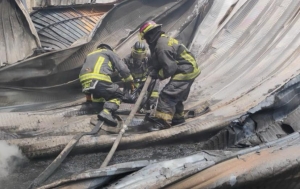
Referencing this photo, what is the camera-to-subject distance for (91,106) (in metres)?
5.50

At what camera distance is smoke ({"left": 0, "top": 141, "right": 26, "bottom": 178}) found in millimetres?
3960

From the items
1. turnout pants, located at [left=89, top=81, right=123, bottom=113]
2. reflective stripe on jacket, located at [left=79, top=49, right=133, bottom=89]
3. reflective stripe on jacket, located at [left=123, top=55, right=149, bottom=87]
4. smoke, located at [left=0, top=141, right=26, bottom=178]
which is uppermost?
reflective stripe on jacket, located at [left=123, top=55, right=149, bottom=87]

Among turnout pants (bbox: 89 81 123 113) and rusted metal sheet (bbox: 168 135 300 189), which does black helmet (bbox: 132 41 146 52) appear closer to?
turnout pants (bbox: 89 81 123 113)

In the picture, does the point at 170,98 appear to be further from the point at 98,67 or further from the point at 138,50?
the point at 138,50

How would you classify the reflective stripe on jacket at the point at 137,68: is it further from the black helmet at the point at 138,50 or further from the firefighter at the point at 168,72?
the firefighter at the point at 168,72

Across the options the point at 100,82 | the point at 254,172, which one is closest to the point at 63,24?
the point at 100,82

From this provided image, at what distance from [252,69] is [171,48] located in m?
2.40

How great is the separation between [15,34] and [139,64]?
1.95m

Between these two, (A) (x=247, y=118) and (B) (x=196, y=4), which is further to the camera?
(B) (x=196, y=4)

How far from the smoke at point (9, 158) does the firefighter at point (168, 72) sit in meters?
1.65

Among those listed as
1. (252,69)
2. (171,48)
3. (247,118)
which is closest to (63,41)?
(171,48)

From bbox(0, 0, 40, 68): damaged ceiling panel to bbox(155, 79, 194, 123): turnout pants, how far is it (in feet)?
7.25

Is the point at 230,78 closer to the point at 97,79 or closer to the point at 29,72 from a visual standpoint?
the point at 97,79

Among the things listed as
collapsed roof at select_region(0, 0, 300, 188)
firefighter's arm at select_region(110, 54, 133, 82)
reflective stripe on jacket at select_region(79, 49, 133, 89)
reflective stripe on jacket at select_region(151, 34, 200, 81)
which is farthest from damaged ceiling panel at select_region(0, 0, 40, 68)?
reflective stripe on jacket at select_region(151, 34, 200, 81)
